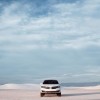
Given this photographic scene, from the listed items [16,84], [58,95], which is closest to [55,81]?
[58,95]

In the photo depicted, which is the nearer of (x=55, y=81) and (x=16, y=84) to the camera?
(x=55, y=81)

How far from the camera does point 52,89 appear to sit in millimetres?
34000

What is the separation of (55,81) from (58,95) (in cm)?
172

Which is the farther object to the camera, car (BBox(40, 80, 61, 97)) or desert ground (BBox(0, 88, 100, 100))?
car (BBox(40, 80, 61, 97))

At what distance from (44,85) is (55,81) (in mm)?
1934

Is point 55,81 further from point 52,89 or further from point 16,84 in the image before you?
point 16,84

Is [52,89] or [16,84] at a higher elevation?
[16,84]

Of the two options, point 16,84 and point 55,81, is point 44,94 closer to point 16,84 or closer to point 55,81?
point 55,81

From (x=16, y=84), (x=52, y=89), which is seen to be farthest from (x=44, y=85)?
(x=16, y=84)

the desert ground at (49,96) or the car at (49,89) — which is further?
the car at (49,89)

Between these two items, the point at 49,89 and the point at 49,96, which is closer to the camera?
the point at 49,89

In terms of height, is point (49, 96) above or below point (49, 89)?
below

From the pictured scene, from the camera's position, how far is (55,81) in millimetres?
35781

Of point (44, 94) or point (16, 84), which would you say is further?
point (16, 84)
